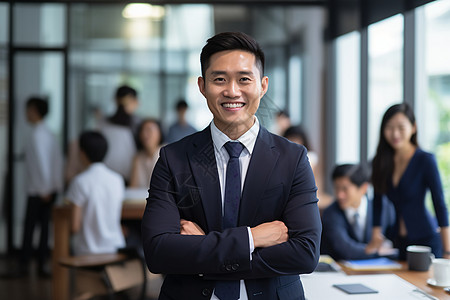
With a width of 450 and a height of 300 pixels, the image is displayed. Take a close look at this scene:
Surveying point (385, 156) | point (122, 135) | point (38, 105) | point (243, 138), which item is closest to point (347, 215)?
point (385, 156)

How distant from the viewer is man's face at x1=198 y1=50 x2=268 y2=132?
1745 millimetres

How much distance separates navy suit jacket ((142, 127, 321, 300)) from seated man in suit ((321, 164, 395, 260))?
184 cm

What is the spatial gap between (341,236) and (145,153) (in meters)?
2.58

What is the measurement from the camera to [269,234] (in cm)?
175

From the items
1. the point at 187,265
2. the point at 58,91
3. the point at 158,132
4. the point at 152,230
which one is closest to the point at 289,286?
the point at 187,265

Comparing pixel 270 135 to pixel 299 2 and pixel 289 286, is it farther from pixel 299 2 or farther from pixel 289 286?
pixel 299 2

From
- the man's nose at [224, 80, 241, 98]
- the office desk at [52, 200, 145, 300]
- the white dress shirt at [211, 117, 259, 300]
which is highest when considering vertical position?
the man's nose at [224, 80, 241, 98]

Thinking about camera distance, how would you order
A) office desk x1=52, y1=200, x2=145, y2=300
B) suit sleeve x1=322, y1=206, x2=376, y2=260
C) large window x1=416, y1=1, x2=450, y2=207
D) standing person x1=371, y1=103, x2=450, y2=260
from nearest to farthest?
standing person x1=371, y1=103, x2=450, y2=260
suit sleeve x1=322, y1=206, x2=376, y2=260
large window x1=416, y1=1, x2=450, y2=207
office desk x1=52, y1=200, x2=145, y2=300

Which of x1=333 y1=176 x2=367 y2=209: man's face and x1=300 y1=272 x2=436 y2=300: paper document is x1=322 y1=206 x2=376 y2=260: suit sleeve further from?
x1=300 y1=272 x2=436 y2=300: paper document

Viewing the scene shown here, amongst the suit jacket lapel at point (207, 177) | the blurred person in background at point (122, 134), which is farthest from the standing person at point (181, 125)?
the suit jacket lapel at point (207, 177)

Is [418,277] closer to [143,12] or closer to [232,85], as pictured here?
[232,85]

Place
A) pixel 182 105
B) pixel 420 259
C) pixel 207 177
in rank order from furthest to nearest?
pixel 182 105
pixel 420 259
pixel 207 177

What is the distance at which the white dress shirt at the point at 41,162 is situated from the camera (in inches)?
242

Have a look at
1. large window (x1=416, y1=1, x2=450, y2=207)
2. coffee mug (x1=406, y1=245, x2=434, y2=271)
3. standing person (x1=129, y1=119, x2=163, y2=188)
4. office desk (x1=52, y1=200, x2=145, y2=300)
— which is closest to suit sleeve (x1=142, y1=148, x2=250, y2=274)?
coffee mug (x1=406, y1=245, x2=434, y2=271)
